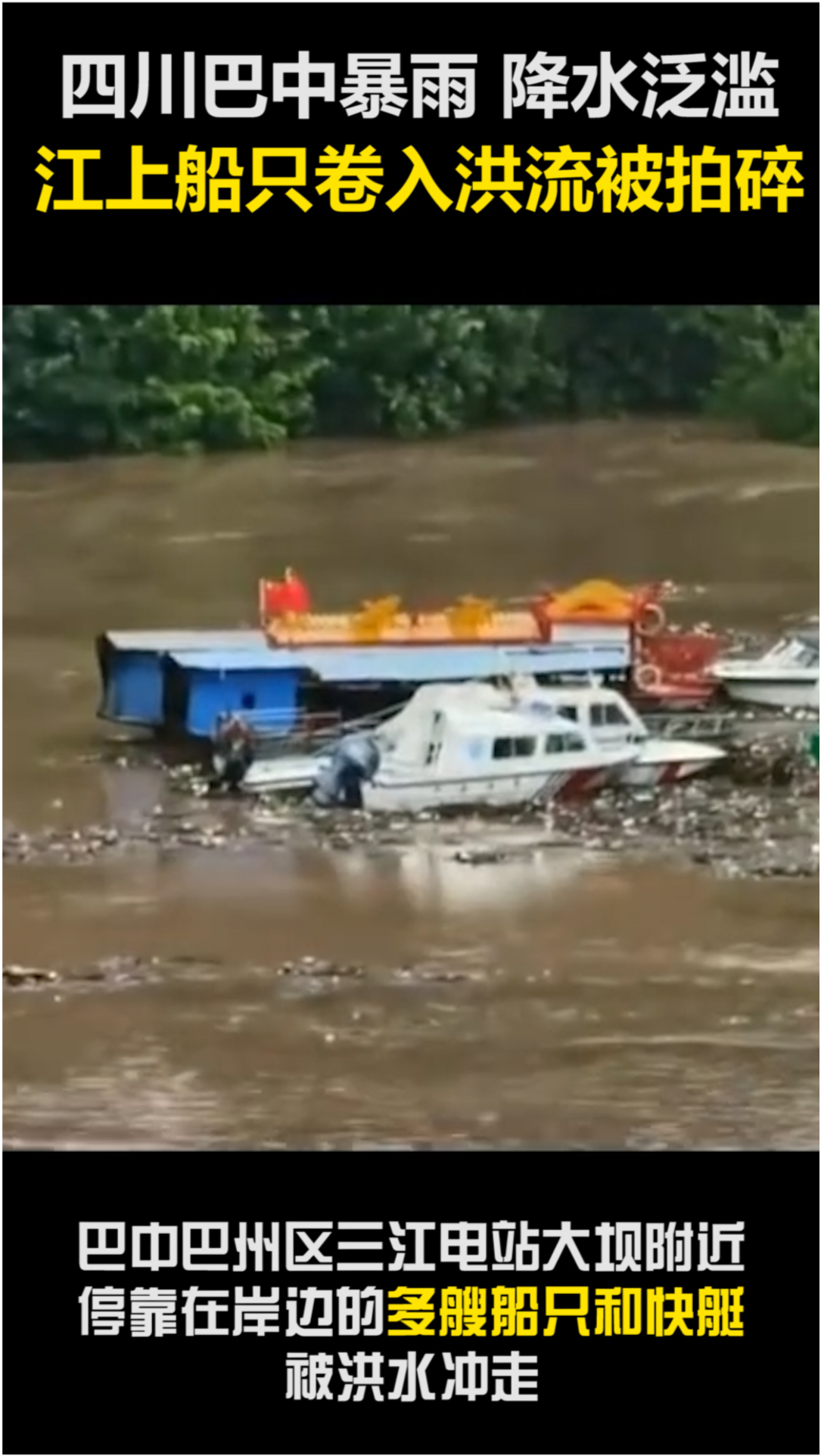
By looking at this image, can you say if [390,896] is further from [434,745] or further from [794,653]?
[794,653]

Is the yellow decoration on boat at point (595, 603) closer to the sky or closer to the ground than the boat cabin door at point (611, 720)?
closer to the sky

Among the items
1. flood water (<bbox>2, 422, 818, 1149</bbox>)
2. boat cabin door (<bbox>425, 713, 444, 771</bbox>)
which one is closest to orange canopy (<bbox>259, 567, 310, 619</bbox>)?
flood water (<bbox>2, 422, 818, 1149</bbox>)

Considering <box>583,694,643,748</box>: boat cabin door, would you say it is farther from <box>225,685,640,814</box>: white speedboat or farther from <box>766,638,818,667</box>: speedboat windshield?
<box>766,638,818,667</box>: speedboat windshield

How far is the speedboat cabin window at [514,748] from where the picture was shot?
1.33m

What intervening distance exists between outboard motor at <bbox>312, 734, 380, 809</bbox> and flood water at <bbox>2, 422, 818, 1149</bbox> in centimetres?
4

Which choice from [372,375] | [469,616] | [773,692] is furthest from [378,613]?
[773,692]

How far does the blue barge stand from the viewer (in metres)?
1.31

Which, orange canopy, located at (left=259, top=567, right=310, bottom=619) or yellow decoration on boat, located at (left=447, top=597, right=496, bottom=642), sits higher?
orange canopy, located at (left=259, top=567, right=310, bottom=619)

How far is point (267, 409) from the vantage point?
134cm

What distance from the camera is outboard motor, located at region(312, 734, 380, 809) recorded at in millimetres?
1324

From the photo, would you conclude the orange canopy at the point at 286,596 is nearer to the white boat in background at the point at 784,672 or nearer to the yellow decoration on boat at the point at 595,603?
the yellow decoration on boat at the point at 595,603

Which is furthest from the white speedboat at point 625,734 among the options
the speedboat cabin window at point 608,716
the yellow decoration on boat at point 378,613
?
the yellow decoration on boat at point 378,613
